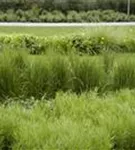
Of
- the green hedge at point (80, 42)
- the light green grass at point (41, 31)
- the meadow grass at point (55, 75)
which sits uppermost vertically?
the meadow grass at point (55, 75)

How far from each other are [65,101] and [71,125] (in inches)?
34.2

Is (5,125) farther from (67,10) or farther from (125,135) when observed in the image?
(67,10)

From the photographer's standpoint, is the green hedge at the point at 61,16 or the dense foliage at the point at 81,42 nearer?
the dense foliage at the point at 81,42

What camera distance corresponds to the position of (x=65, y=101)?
562cm

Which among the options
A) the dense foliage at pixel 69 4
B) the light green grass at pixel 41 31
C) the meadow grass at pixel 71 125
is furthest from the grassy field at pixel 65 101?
the dense foliage at pixel 69 4

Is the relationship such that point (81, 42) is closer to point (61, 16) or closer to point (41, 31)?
point (41, 31)

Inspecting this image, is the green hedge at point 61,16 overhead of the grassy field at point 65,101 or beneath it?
beneath

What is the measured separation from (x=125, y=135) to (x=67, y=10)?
72.5ft

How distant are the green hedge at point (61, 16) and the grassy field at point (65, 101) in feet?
52.2

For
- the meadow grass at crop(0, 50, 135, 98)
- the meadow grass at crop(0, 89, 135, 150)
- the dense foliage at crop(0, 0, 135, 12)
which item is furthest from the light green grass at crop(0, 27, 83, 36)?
the meadow grass at crop(0, 89, 135, 150)

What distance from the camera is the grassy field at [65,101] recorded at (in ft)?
15.0

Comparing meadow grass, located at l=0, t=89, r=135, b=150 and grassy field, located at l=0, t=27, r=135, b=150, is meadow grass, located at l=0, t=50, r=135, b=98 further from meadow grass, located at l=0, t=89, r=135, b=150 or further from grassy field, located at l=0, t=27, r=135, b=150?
meadow grass, located at l=0, t=89, r=135, b=150

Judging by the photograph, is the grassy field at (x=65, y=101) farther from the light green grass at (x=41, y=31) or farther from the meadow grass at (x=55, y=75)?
the light green grass at (x=41, y=31)

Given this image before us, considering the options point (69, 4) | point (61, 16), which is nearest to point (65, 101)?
point (61, 16)
